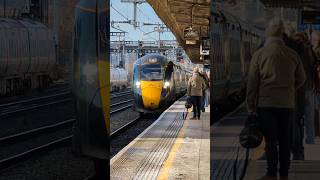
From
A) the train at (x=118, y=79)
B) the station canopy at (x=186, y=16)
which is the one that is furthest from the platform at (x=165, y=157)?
the station canopy at (x=186, y=16)

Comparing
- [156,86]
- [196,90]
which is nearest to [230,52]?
[196,90]

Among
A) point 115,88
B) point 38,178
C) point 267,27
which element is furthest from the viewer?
point 115,88

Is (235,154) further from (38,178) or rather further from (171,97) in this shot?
(171,97)

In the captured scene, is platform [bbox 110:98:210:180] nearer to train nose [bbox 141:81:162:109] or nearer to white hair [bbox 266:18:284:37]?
white hair [bbox 266:18:284:37]

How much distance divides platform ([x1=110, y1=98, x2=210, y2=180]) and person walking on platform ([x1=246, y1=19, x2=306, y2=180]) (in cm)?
240

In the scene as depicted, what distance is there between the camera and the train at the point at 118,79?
2620mm

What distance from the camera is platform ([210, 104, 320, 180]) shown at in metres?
2.12

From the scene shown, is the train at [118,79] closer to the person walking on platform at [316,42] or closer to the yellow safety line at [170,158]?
the person walking on platform at [316,42]

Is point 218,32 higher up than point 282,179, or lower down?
higher up

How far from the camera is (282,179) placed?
84.0 inches

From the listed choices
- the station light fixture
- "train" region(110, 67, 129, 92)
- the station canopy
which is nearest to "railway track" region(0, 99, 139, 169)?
"train" region(110, 67, 129, 92)

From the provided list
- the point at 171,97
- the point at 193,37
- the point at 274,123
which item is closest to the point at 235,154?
the point at 274,123

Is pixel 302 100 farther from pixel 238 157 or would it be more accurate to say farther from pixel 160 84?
pixel 160 84

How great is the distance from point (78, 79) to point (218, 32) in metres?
0.71
